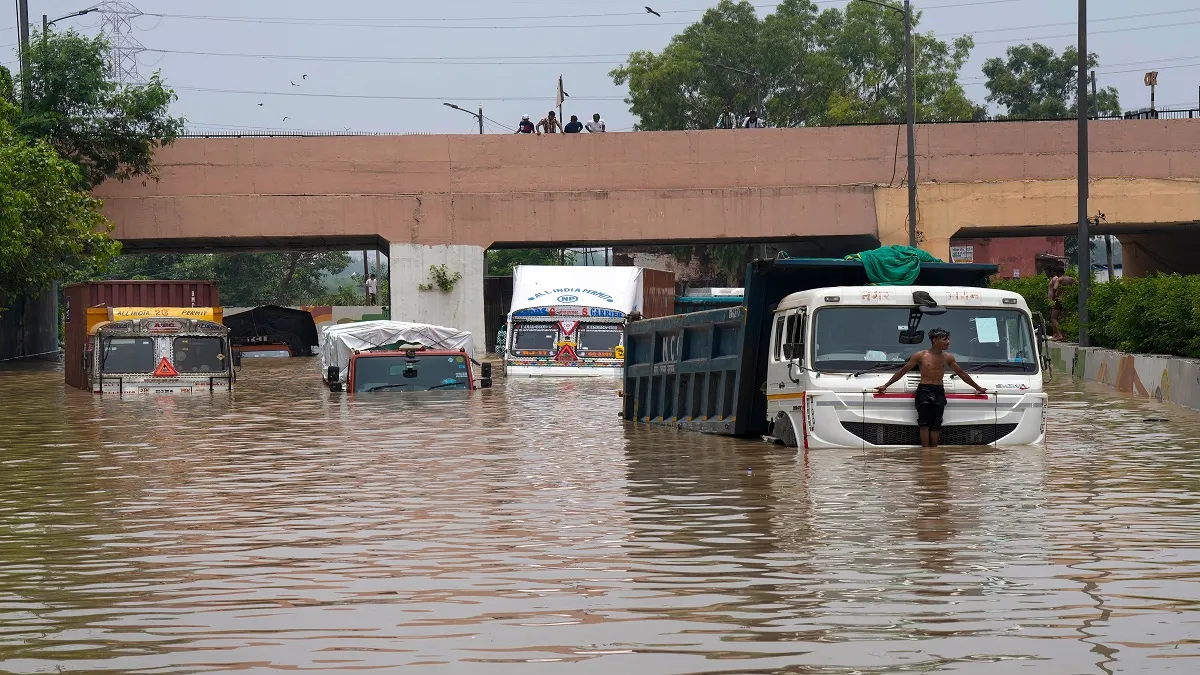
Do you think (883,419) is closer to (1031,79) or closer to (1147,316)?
(1147,316)

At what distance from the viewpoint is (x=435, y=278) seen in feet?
176

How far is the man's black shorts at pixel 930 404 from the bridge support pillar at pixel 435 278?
3699 cm

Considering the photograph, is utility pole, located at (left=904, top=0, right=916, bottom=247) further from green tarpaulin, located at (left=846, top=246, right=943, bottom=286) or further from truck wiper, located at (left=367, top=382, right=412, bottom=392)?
green tarpaulin, located at (left=846, top=246, right=943, bottom=286)

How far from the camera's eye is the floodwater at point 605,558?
7.31 meters

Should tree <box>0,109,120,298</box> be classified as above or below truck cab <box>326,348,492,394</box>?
above

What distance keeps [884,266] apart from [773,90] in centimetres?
8896

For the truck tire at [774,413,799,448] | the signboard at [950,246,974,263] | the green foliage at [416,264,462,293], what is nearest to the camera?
the truck tire at [774,413,799,448]

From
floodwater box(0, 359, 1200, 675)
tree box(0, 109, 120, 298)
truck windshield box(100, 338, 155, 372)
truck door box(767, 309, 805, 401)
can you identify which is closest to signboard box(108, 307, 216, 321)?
truck windshield box(100, 338, 155, 372)

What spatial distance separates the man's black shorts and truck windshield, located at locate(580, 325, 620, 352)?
888 inches

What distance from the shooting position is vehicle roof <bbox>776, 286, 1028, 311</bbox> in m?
17.5

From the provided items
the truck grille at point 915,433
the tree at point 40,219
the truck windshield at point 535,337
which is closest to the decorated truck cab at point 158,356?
the truck windshield at point 535,337

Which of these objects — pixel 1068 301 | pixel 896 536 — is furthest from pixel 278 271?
pixel 896 536

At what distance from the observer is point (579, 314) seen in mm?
39562

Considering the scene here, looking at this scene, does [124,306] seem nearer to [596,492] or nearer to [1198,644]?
[596,492]
